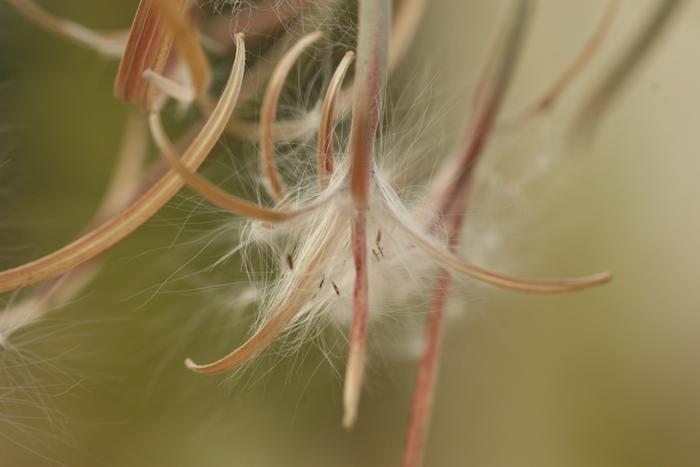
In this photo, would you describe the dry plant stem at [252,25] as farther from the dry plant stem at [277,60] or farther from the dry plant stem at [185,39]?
the dry plant stem at [185,39]

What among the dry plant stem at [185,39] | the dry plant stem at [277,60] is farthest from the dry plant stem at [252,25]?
the dry plant stem at [185,39]

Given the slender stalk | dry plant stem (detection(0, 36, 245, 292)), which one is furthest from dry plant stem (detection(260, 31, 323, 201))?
the slender stalk

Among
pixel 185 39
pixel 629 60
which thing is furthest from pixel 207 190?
pixel 629 60

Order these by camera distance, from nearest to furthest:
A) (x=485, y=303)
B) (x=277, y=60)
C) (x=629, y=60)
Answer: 1. (x=277, y=60)
2. (x=629, y=60)
3. (x=485, y=303)

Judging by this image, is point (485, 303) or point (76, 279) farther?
point (485, 303)

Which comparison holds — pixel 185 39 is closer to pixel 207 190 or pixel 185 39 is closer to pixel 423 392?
pixel 207 190

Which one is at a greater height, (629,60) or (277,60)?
(629,60)
